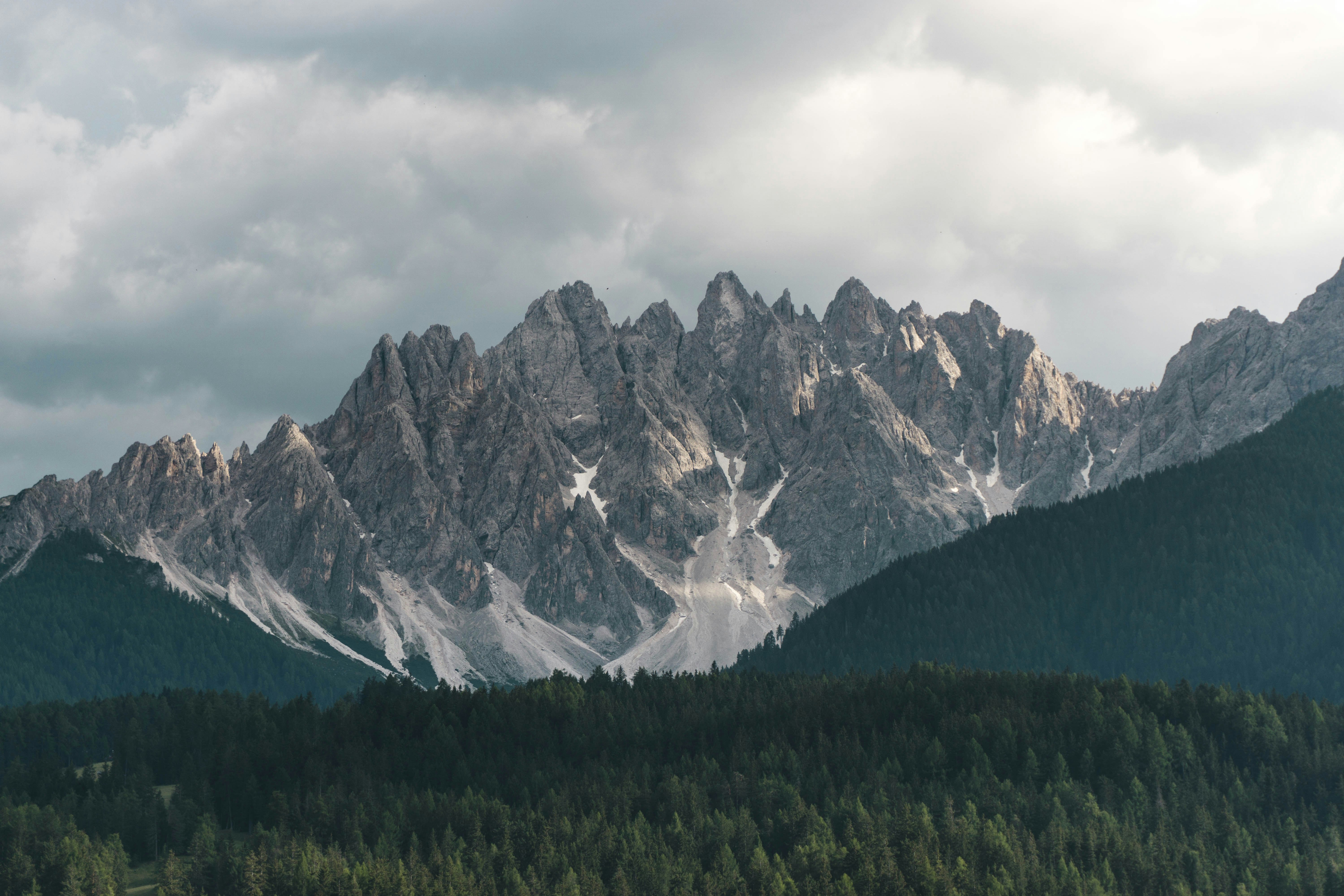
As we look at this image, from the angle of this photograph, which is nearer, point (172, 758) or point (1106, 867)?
point (1106, 867)

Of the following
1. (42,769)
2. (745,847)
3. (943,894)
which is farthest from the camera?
(42,769)

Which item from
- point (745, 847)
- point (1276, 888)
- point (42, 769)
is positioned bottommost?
point (1276, 888)

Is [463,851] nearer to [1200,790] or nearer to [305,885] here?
[305,885]

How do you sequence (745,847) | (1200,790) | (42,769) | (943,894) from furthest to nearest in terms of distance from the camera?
(42,769) → (1200,790) → (745,847) → (943,894)

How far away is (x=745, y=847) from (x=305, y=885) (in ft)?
134

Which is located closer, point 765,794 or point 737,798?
point 765,794

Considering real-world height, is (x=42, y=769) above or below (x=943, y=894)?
above

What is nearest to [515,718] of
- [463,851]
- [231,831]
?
[231,831]

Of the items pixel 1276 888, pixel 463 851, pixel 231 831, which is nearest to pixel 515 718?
pixel 231 831

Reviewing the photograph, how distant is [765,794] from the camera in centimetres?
15288

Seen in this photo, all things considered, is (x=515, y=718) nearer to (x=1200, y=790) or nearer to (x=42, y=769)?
(x=42, y=769)

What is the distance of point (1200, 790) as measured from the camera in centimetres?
15588

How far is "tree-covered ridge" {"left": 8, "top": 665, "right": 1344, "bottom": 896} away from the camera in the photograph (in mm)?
131125

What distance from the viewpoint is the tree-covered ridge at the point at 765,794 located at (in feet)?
430
